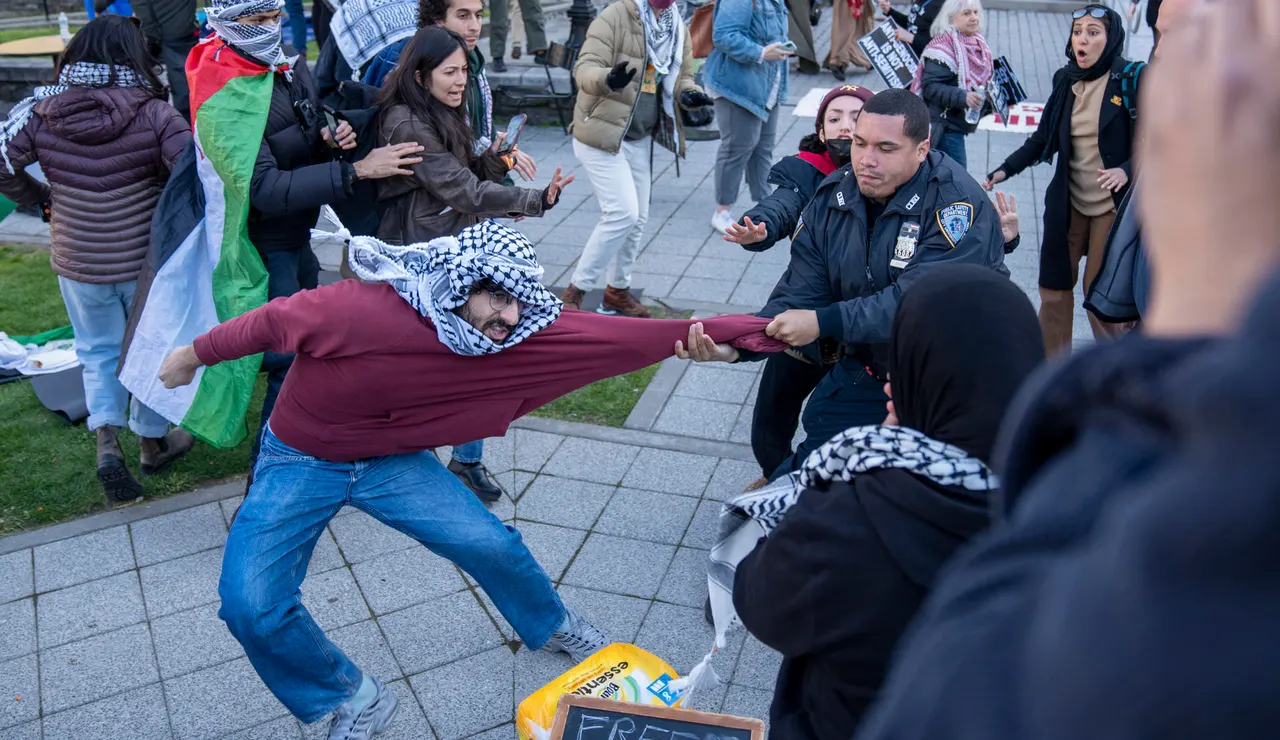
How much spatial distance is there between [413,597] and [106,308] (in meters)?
2.09

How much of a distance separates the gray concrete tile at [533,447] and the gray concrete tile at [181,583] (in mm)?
1433

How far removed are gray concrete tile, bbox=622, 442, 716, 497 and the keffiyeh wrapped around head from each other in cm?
182

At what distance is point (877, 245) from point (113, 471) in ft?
11.8

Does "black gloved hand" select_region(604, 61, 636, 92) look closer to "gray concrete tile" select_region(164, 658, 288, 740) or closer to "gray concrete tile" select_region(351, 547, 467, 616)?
"gray concrete tile" select_region(351, 547, 467, 616)

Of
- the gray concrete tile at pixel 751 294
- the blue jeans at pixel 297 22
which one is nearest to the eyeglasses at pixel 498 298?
the gray concrete tile at pixel 751 294

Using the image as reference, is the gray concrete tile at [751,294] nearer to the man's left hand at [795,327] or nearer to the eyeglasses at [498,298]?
the man's left hand at [795,327]

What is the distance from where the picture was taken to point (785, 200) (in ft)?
15.3

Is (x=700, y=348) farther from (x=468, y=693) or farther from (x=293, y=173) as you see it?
(x=293, y=173)

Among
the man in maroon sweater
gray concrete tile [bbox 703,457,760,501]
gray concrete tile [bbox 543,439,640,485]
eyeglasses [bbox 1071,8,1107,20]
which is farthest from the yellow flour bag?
eyeglasses [bbox 1071,8,1107,20]

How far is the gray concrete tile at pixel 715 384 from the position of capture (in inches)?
232

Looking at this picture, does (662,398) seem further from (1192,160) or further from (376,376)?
(1192,160)

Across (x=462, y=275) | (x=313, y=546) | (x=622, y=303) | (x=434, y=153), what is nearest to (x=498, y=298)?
(x=462, y=275)

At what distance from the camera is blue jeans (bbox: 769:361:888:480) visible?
3.86 metres

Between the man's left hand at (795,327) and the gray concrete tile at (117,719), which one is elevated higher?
the man's left hand at (795,327)
